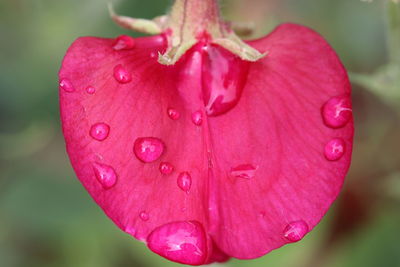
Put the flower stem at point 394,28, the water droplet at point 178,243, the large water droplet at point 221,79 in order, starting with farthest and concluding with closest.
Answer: the flower stem at point 394,28, the large water droplet at point 221,79, the water droplet at point 178,243

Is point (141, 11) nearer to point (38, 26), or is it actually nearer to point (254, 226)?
point (38, 26)

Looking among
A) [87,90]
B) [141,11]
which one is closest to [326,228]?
[141,11]

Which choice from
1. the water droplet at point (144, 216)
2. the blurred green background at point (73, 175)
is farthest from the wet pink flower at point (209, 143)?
the blurred green background at point (73, 175)

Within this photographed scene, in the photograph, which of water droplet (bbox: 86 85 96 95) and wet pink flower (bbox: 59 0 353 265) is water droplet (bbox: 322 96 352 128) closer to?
wet pink flower (bbox: 59 0 353 265)

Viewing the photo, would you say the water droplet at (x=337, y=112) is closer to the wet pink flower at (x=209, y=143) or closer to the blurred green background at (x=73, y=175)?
the wet pink flower at (x=209, y=143)

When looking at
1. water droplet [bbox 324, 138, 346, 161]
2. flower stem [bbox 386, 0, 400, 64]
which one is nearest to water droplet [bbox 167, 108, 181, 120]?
water droplet [bbox 324, 138, 346, 161]
